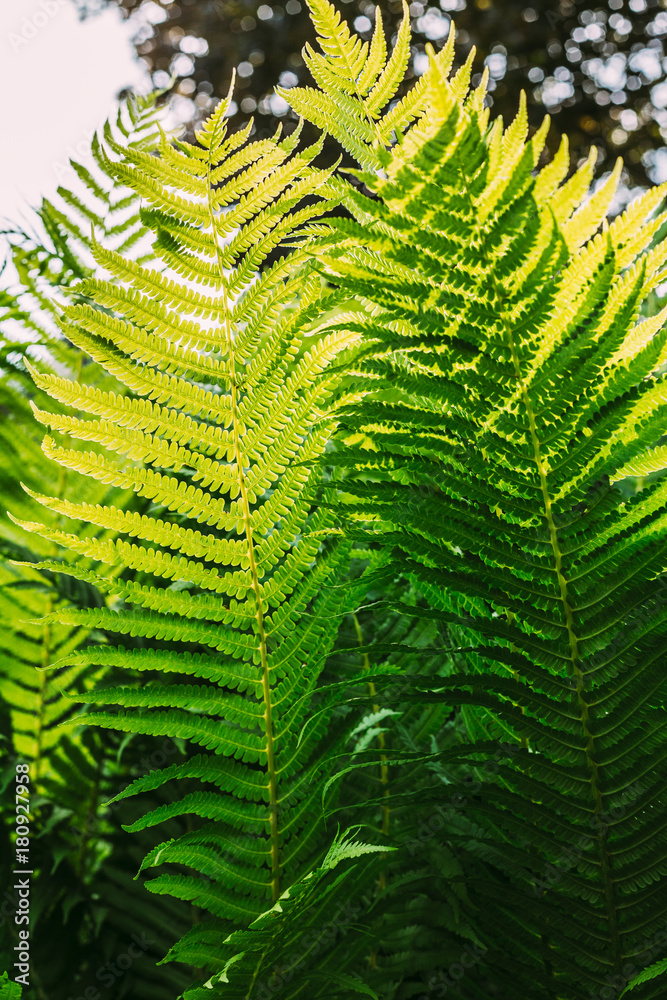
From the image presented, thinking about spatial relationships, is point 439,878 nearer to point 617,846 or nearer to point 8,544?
point 617,846

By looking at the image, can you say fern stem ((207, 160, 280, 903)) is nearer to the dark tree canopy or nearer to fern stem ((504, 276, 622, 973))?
fern stem ((504, 276, 622, 973))

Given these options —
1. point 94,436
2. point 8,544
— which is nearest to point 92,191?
point 8,544

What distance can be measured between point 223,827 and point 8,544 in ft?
2.54

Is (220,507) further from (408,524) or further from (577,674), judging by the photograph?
(577,674)

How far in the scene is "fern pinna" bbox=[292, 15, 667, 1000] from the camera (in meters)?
0.65

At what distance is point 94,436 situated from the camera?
28.3 inches

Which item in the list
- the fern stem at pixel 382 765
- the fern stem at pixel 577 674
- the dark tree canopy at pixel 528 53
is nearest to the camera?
the fern stem at pixel 577 674

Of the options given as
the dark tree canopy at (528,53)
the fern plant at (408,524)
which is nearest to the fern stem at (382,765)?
the fern plant at (408,524)

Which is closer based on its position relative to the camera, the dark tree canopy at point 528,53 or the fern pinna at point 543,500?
the fern pinna at point 543,500

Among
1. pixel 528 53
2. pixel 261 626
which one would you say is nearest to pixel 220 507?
pixel 261 626

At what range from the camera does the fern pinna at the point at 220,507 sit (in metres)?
0.72

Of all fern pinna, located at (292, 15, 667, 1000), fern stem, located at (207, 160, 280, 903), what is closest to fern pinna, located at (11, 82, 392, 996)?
fern stem, located at (207, 160, 280, 903)

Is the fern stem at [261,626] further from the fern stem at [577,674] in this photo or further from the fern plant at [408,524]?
the fern stem at [577,674]

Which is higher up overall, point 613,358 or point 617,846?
point 613,358
